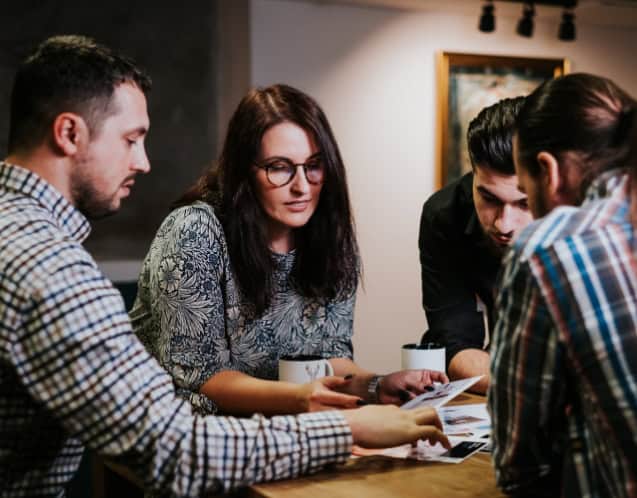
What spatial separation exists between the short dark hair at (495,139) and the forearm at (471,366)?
1.60 ft

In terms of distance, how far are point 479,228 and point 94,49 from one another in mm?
1358

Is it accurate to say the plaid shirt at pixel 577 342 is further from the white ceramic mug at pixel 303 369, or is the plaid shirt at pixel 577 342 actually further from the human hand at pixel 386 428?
the white ceramic mug at pixel 303 369

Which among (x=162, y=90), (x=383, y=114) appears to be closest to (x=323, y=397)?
(x=162, y=90)

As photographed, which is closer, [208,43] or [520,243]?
[520,243]

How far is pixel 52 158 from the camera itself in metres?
1.46

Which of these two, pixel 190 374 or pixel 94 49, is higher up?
pixel 94 49

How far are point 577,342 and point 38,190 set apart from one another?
2.94 feet

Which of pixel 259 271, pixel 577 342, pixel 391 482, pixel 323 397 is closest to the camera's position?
pixel 577 342

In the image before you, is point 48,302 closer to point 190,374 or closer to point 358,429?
point 358,429

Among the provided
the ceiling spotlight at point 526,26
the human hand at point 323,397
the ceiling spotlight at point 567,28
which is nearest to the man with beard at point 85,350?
the human hand at point 323,397

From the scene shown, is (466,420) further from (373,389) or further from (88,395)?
(88,395)

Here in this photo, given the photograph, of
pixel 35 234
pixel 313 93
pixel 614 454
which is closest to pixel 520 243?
pixel 614 454

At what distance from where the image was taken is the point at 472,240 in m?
2.56

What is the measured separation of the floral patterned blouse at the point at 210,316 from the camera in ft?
6.32
